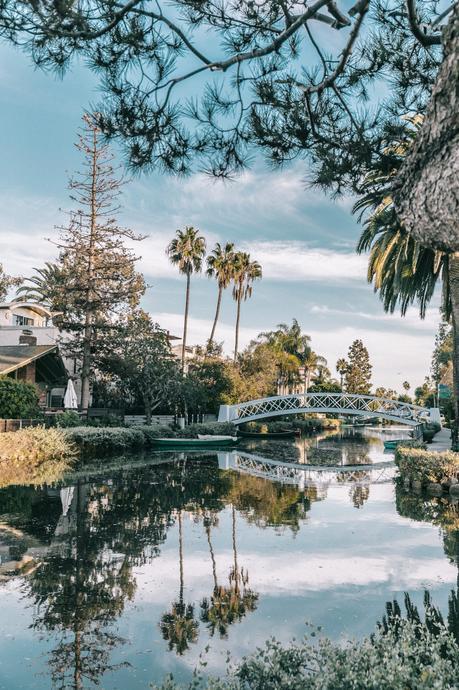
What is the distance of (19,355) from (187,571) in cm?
2356

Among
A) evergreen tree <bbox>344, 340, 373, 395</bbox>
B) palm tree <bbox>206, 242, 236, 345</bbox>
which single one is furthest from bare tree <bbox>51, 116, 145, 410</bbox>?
evergreen tree <bbox>344, 340, 373, 395</bbox>

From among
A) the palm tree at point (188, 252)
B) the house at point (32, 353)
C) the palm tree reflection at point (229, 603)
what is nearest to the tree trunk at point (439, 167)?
the palm tree reflection at point (229, 603)

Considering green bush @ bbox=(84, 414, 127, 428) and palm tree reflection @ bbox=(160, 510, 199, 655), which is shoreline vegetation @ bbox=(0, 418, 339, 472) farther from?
palm tree reflection @ bbox=(160, 510, 199, 655)

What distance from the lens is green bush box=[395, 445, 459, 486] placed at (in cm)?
1555

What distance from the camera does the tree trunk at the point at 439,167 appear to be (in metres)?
2.91

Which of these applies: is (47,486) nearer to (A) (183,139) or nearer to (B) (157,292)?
(A) (183,139)

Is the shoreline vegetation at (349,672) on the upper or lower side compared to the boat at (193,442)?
upper

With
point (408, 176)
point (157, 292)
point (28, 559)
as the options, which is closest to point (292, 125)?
point (408, 176)

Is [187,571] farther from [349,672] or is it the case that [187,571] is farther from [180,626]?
[349,672]

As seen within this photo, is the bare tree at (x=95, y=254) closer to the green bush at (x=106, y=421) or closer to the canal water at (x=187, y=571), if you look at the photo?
the green bush at (x=106, y=421)

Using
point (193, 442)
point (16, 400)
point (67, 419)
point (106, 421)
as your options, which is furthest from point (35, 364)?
point (193, 442)

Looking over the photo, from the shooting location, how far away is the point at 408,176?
337 cm

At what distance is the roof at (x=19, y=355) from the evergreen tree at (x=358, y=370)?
71.8 m

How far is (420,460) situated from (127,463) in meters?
11.7
